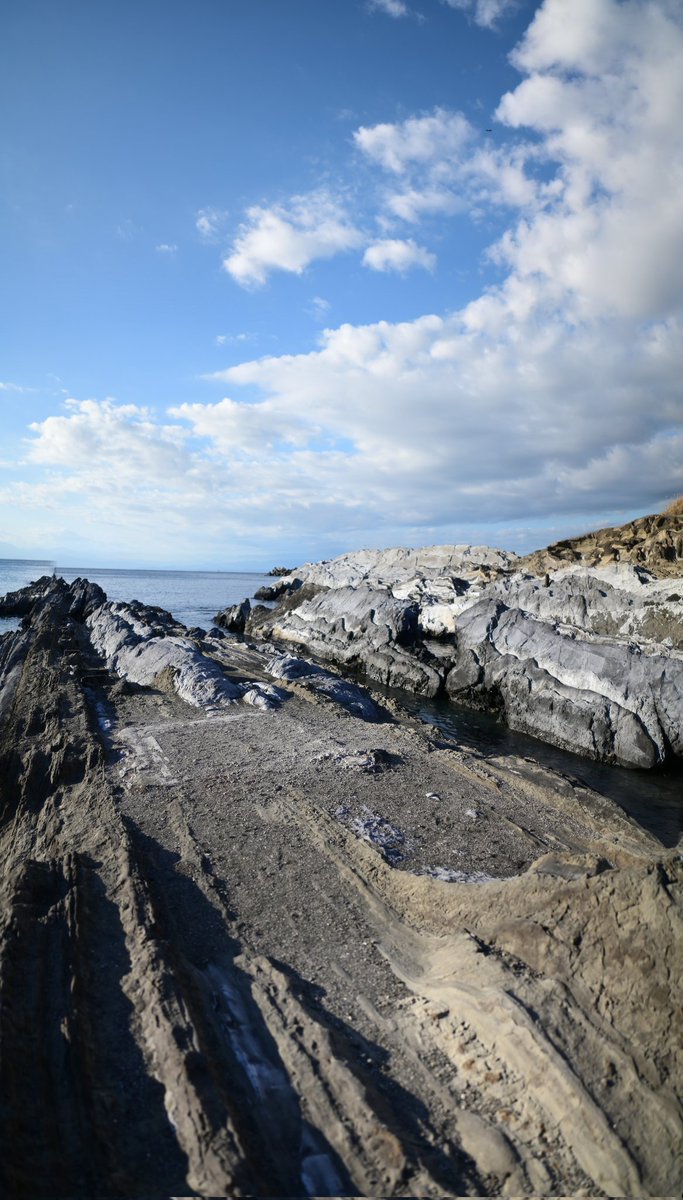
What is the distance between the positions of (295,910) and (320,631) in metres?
30.8

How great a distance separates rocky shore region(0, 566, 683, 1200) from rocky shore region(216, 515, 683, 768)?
814 centimetres

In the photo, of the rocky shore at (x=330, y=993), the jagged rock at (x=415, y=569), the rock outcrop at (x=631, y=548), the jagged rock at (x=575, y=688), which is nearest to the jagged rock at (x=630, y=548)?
the rock outcrop at (x=631, y=548)

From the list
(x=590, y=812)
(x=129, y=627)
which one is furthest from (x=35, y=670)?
(x=590, y=812)

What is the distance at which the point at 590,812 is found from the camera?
37.3ft

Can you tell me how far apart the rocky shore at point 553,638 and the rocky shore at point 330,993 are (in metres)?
8.14

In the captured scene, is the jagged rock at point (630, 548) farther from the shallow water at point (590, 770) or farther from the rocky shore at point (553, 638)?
the shallow water at point (590, 770)

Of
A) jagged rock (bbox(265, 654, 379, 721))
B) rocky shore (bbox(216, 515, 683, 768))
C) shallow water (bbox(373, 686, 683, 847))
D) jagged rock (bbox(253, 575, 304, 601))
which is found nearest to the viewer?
shallow water (bbox(373, 686, 683, 847))

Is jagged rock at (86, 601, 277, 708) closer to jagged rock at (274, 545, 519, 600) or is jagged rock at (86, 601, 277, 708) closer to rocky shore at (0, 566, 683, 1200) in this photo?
rocky shore at (0, 566, 683, 1200)

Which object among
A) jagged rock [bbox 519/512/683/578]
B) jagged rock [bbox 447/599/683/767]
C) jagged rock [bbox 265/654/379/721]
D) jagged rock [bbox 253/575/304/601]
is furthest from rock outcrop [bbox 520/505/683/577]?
jagged rock [bbox 253/575/304/601]

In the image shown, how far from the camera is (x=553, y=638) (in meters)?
22.3

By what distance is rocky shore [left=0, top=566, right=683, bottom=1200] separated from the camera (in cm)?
421

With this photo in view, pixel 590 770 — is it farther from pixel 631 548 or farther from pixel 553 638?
pixel 631 548

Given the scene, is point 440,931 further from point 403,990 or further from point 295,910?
point 295,910

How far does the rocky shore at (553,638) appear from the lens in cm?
1838
